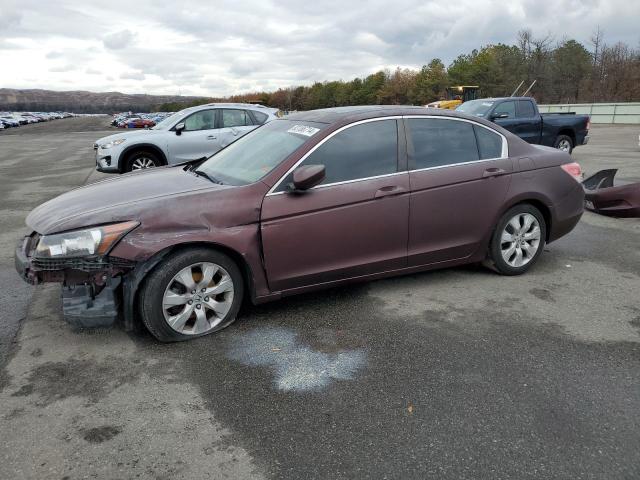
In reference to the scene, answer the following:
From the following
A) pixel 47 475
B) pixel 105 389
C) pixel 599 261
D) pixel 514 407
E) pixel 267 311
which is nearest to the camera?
pixel 47 475

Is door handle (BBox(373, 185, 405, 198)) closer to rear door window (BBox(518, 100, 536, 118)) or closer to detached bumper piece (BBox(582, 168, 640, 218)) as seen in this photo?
detached bumper piece (BBox(582, 168, 640, 218))

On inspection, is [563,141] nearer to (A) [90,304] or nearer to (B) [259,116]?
(B) [259,116]

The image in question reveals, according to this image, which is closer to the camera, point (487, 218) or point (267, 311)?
point (267, 311)

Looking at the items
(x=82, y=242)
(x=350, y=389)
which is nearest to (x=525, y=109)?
(x=350, y=389)

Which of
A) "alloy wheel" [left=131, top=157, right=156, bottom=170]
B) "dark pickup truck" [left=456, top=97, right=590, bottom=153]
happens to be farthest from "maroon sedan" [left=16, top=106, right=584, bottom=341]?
"dark pickup truck" [left=456, top=97, right=590, bottom=153]

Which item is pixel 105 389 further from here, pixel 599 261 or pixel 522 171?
pixel 599 261

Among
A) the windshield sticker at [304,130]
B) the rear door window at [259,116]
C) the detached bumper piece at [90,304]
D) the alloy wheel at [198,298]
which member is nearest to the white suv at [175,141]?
the rear door window at [259,116]

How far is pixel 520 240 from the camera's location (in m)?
5.10

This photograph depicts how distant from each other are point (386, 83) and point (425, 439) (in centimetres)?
9028

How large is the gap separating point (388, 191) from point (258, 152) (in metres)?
1.19

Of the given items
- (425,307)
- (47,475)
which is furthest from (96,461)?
(425,307)

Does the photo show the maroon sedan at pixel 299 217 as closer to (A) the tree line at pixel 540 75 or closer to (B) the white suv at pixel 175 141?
(B) the white suv at pixel 175 141

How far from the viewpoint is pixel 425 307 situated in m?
4.43

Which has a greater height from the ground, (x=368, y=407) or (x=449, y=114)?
(x=449, y=114)
